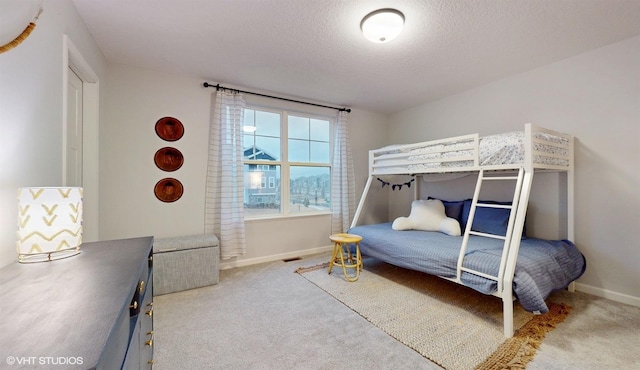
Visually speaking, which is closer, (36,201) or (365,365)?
(36,201)

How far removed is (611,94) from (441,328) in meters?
2.57

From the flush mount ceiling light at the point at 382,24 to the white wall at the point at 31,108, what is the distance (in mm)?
1881

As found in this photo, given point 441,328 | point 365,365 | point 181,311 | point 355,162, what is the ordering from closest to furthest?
point 365,365 → point 441,328 → point 181,311 → point 355,162

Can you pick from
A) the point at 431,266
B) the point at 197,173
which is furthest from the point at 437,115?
the point at 197,173

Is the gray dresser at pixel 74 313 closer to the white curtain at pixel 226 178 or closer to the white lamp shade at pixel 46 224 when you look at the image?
the white lamp shade at pixel 46 224

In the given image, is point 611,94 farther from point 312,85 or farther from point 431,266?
point 312,85

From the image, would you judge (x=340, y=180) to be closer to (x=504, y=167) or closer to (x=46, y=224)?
(x=504, y=167)

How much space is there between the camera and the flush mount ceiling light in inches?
73.1

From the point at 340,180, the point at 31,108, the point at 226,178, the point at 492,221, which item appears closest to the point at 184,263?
the point at 226,178

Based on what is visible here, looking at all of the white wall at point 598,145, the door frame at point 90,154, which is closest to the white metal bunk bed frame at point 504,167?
the white wall at point 598,145

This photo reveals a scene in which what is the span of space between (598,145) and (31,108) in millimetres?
4139

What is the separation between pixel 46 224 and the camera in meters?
1.10

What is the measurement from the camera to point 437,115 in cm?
382

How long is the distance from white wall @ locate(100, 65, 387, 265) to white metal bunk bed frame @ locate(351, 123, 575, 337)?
2.14m
